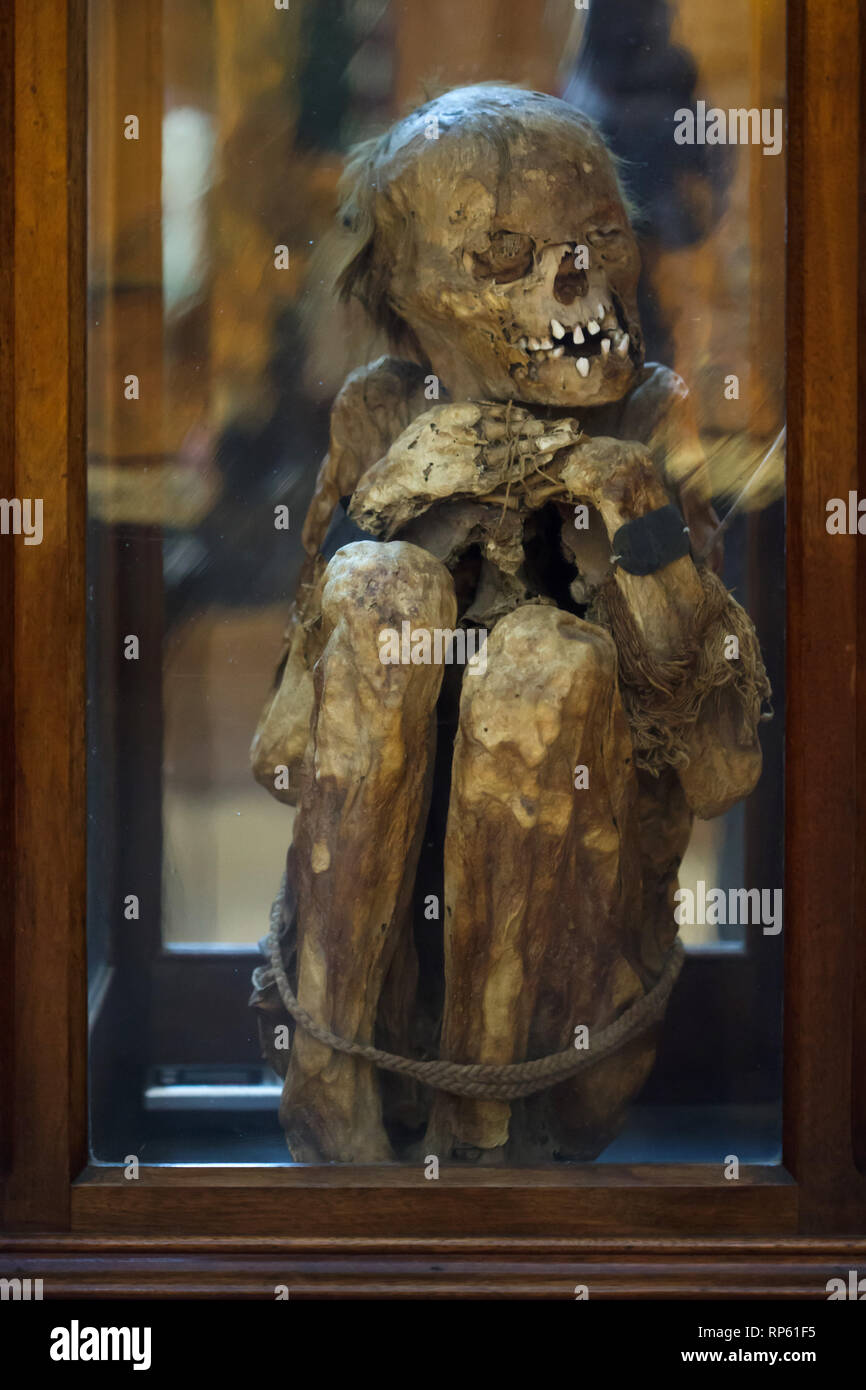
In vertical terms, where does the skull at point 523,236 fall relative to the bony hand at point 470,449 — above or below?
above

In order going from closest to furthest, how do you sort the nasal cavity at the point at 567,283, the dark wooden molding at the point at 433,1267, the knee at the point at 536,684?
the dark wooden molding at the point at 433,1267, the knee at the point at 536,684, the nasal cavity at the point at 567,283

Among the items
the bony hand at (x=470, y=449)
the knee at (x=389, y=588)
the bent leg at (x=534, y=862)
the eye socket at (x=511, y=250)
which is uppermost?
the eye socket at (x=511, y=250)

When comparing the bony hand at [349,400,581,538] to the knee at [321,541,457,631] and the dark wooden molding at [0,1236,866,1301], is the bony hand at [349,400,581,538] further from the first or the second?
the dark wooden molding at [0,1236,866,1301]

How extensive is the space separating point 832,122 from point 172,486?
836mm

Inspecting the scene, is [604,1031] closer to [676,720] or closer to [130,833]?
[676,720]

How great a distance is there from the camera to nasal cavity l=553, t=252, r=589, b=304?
1.68 meters

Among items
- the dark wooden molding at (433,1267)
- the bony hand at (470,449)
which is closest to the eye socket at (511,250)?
the bony hand at (470,449)

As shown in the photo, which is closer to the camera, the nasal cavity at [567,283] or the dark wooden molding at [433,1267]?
the dark wooden molding at [433,1267]

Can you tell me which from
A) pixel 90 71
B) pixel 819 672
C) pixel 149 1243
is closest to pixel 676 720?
pixel 819 672

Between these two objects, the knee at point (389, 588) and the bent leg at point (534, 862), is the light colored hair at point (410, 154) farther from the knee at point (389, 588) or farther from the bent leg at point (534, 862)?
the bent leg at point (534, 862)

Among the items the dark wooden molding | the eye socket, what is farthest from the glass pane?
the dark wooden molding

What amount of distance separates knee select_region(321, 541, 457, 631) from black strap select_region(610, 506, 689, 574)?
196 millimetres

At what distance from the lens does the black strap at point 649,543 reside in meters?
1.62

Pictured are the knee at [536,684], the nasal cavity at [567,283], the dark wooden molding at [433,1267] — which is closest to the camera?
the dark wooden molding at [433,1267]
